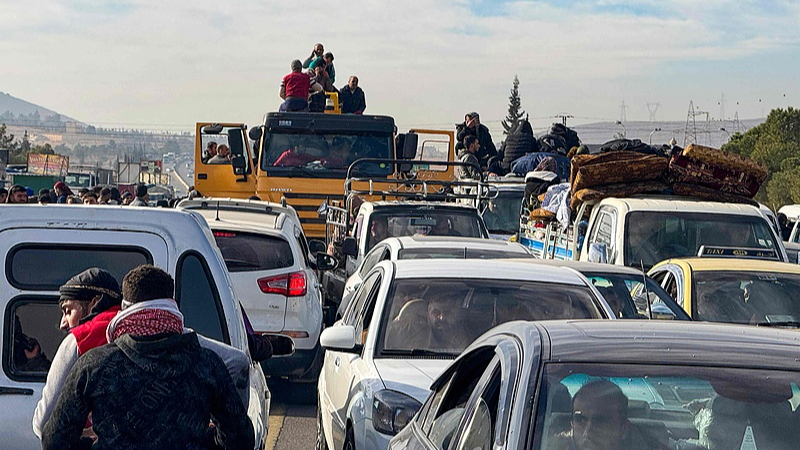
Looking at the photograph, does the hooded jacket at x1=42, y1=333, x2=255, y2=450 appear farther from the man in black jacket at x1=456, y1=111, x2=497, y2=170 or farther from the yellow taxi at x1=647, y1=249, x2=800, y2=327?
the man in black jacket at x1=456, y1=111, x2=497, y2=170

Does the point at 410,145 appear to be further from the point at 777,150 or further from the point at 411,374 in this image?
the point at 777,150

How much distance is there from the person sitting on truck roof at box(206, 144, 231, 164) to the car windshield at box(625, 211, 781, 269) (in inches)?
418

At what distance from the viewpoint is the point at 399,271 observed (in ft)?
26.8

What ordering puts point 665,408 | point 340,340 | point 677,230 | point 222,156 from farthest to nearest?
1. point 222,156
2. point 677,230
3. point 340,340
4. point 665,408

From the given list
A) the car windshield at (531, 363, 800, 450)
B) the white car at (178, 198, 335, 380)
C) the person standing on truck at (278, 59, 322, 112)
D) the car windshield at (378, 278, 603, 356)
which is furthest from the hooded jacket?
the person standing on truck at (278, 59, 322, 112)

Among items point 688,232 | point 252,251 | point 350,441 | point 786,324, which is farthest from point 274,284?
point 350,441

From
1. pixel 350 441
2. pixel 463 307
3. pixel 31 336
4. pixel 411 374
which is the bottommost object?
pixel 350 441

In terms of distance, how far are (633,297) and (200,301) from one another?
17.8ft

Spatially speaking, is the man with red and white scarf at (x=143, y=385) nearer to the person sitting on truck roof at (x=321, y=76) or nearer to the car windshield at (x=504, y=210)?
the person sitting on truck roof at (x=321, y=76)

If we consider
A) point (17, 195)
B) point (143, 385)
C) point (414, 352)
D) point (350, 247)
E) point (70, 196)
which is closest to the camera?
point (143, 385)

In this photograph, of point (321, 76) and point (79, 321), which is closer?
point (79, 321)

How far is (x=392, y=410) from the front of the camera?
21.9 ft

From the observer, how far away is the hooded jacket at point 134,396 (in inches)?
175

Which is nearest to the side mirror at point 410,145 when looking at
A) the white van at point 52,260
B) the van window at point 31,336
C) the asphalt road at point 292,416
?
the asphalt road at point 292,416
